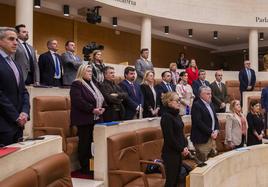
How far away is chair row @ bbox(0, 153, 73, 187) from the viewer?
1965mm

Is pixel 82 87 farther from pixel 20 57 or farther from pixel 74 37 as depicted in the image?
pixel 74 37

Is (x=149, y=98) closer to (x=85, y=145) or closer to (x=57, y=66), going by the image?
(x=57, y=66)

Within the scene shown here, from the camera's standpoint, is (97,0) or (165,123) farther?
(97,0)

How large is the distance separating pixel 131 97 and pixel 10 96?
270cm

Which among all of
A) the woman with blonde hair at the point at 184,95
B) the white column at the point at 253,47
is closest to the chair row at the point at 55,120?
the woman with blonde hair at the point at 184,95

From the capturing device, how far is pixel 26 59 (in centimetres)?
491

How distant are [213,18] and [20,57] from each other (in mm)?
9939

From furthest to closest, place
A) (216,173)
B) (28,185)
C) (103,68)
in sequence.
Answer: (103,68) < (216,173) < (28,185)

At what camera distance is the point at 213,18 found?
13516mm

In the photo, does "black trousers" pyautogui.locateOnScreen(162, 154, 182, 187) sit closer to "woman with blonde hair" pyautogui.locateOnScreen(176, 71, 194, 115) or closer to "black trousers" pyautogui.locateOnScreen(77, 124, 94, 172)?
"black trousers" pyautogui.locateOnScreen(77, 124, 94, 172)

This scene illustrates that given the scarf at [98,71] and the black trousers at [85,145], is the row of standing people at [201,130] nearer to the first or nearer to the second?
the black trousers at [85,145]

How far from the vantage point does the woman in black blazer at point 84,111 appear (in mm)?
4242

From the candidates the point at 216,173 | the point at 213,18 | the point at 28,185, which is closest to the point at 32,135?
the point at 216,173

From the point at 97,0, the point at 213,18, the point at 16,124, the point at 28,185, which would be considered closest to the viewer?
the point at 28,185
